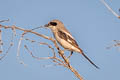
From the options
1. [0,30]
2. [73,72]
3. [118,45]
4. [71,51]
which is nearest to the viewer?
[118,45]

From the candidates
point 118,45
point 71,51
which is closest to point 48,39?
point 118,45

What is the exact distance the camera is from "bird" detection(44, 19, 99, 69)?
4.31 m

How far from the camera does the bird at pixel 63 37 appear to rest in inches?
170

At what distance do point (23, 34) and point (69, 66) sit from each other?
0.53 metres

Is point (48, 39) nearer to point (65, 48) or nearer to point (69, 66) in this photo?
point (69, 66)

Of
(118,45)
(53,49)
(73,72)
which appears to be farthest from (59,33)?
(118,45)

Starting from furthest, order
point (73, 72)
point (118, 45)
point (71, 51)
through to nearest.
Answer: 1. point (71, 51)
2. point (73, 72)
3. point (118, 45)

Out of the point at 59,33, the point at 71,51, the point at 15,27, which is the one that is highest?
the point at 15,27

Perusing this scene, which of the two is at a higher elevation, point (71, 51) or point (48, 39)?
point (48, 39)

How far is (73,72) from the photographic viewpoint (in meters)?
2.09

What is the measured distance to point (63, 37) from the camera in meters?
4.42

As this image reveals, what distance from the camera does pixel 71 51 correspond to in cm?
429

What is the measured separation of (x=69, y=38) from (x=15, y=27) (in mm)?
2305

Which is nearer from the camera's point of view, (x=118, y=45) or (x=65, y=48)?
(x=118, y=45)
